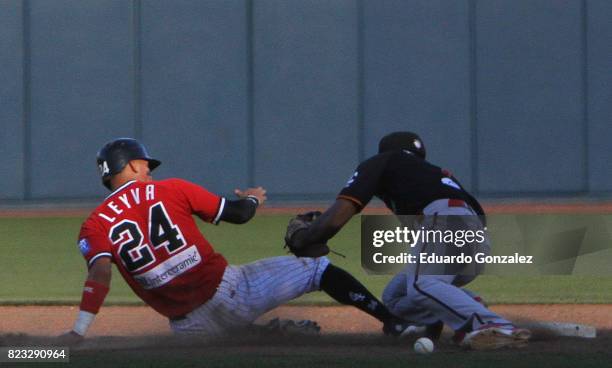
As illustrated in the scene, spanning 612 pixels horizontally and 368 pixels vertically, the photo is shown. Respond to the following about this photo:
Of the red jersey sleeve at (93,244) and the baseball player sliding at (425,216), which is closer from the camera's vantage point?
the baseball player sliding at (425,216)

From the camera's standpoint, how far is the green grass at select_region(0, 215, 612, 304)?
29.7 ft

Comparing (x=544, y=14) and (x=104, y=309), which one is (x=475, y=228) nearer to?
(x=104, y=309)

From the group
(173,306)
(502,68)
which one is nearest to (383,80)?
(502,68)

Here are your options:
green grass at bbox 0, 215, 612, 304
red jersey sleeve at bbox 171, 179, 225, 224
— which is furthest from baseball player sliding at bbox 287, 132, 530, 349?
green grass at bbox 0, 215, 612, 304

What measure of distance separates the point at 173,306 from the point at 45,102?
12.2 metres

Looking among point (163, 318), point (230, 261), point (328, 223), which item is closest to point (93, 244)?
point (328, 223)

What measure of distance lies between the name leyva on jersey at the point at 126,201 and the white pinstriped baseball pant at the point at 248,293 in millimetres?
637

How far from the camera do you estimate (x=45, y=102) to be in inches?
713

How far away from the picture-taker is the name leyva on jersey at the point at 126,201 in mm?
6219

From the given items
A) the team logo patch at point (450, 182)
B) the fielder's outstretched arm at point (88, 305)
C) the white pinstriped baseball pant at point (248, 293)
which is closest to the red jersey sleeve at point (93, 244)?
the fielder's outstretched arm at point (88, 305)

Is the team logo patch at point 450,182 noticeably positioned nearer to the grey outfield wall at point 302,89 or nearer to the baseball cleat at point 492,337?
the baseball cleat at point 492,337

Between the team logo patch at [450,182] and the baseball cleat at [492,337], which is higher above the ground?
the team logo patch at [450,182]

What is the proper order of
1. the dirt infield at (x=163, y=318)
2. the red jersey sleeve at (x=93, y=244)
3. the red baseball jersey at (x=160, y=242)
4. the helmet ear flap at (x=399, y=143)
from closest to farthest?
the red jersey sleeve at (x=93, y=244), the red baseball jersey at (x=160, y=242), the helmet ear flap at (x=399, y=143), the dirt infield at (x=163, y=318)

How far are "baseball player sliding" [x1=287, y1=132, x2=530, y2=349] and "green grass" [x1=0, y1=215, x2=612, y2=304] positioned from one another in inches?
102
